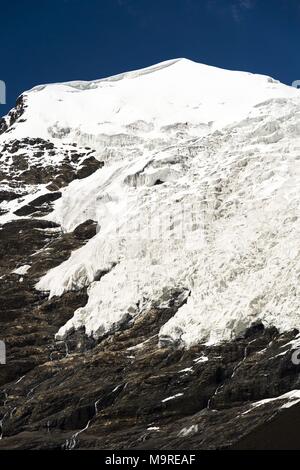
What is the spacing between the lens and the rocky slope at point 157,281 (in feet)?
235

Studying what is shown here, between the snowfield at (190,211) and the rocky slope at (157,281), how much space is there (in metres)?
0.22

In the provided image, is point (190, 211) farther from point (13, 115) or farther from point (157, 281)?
point (13, 115)

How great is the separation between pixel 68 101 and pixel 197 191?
66.4 m

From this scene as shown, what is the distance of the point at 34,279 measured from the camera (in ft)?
350

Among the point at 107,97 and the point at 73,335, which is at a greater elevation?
the point at 107,97

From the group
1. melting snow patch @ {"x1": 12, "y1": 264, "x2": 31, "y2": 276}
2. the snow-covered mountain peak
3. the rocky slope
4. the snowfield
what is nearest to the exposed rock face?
the snow-covered mountain peak

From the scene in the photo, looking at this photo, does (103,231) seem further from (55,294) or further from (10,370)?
(10,370)

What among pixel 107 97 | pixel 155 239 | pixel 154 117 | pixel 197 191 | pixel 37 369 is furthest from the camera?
pixel 107 97

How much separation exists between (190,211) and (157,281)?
1314cm

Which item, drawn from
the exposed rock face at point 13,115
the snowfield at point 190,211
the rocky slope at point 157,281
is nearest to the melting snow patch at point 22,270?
the rocky slope at point 157,281

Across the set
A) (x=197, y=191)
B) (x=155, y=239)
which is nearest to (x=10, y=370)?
(x=155, y=239)

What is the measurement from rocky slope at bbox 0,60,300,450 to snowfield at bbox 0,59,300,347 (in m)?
0.22

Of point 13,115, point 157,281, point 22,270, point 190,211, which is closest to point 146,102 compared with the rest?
point 13,115

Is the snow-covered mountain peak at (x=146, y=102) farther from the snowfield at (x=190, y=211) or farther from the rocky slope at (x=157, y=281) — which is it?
the rocky slope at (x=157, y=281)
